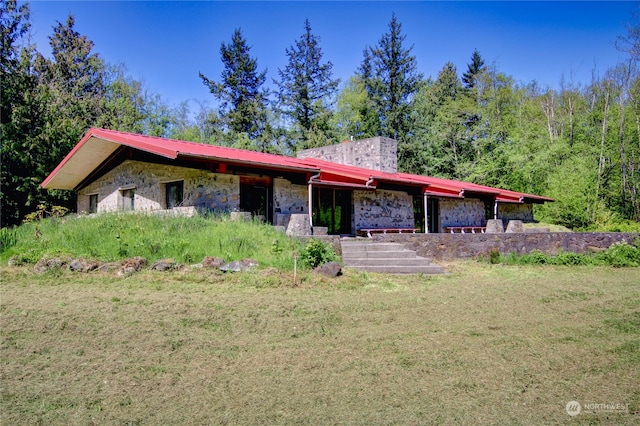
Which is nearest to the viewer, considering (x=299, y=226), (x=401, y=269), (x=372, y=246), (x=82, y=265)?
(x=82, y=265)

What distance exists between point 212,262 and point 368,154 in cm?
1320

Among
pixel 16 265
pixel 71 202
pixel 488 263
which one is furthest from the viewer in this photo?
pixel 71 202

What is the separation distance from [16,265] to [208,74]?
28699 millimetres

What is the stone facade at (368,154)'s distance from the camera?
773 inches

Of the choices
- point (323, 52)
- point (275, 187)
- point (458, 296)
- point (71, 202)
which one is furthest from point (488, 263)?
point (323, 52)

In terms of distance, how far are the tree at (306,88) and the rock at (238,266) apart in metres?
24.5

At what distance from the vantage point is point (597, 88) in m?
30.2

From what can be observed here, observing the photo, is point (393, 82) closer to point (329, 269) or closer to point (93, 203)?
point (93, 203)

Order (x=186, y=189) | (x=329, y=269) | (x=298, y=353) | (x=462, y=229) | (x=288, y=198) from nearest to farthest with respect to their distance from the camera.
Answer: (x=298, y=353) < (x=329, y=269) < (x=186, y=189) < (x=288, y=198) < (x=462, y=229)

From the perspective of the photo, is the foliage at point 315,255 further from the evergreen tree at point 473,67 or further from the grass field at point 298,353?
the evergreen tree at point 473,67

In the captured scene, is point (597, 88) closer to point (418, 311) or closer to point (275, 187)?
point (275, 187)

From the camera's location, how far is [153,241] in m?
8.88

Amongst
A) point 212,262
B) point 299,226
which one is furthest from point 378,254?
point 212,262

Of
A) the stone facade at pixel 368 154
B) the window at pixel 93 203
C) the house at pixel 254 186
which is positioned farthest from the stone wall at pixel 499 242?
the window at pixel 93 203
